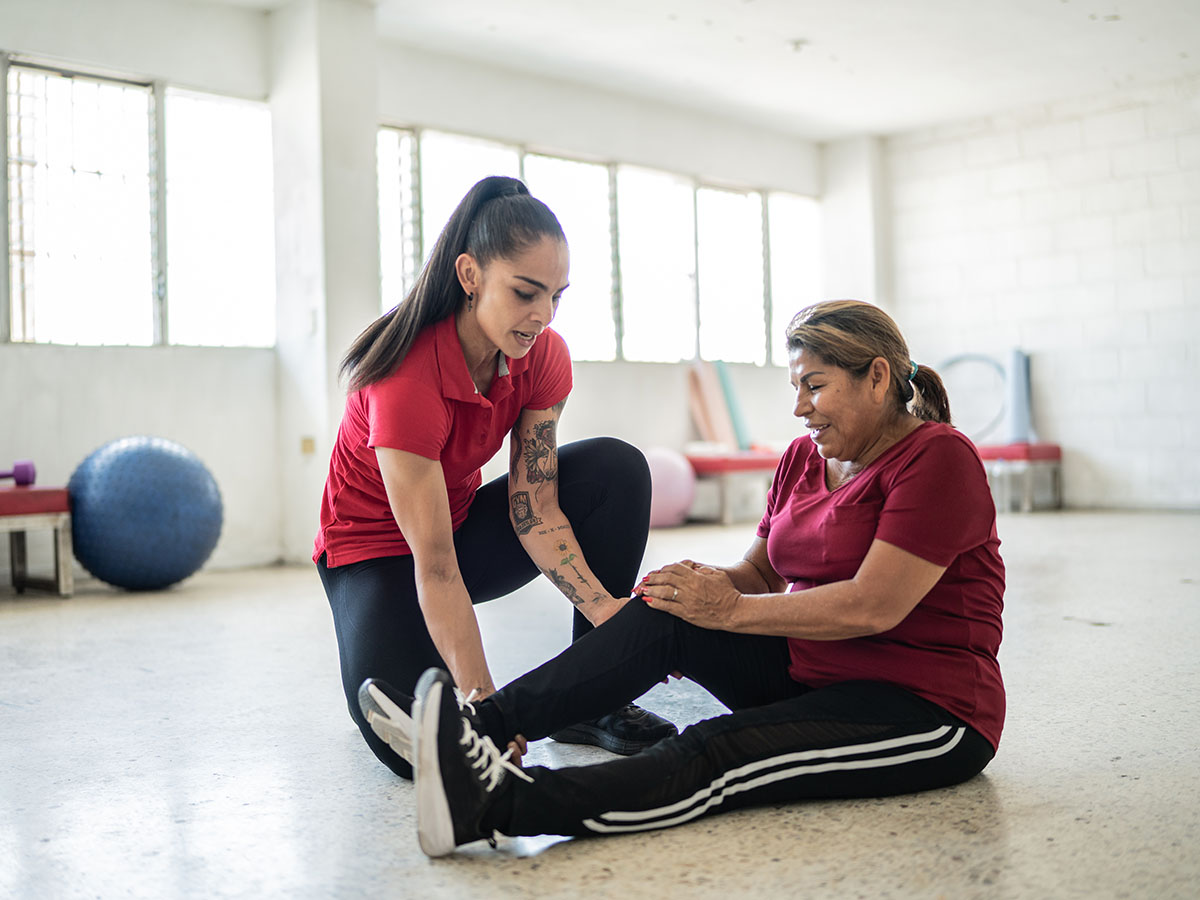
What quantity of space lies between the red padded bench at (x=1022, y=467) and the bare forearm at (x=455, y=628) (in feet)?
21.8

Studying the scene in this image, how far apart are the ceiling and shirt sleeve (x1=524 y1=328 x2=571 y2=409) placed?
14.1 ft

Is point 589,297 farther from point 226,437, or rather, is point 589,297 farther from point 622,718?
point 622,718

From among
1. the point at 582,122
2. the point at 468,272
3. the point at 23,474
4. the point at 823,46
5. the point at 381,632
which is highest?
the point at 823,46

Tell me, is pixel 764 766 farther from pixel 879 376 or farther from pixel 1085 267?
pixel 1085 267

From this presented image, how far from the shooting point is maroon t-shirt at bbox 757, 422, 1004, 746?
62.7 inches

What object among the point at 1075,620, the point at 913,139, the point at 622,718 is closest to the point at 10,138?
A: the point at 622,718

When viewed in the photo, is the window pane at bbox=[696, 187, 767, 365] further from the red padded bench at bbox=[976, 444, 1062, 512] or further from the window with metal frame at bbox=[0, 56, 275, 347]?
the window with metal frame at bbox=[0, 56, 275, 347]

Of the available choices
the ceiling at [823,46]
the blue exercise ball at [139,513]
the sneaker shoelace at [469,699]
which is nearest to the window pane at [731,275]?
the ceiling at [823,46]

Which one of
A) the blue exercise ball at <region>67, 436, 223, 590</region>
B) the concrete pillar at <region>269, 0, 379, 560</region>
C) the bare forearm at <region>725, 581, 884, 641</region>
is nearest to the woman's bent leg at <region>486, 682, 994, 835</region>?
the bare forearm at <region>725, 581, 884, 641</region>

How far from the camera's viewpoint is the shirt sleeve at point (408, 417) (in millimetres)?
1840

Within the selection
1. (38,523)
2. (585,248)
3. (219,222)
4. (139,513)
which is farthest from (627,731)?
(585,248)

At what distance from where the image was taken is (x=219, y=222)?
5.92m

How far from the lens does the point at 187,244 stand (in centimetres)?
581

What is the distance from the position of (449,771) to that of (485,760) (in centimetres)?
5
